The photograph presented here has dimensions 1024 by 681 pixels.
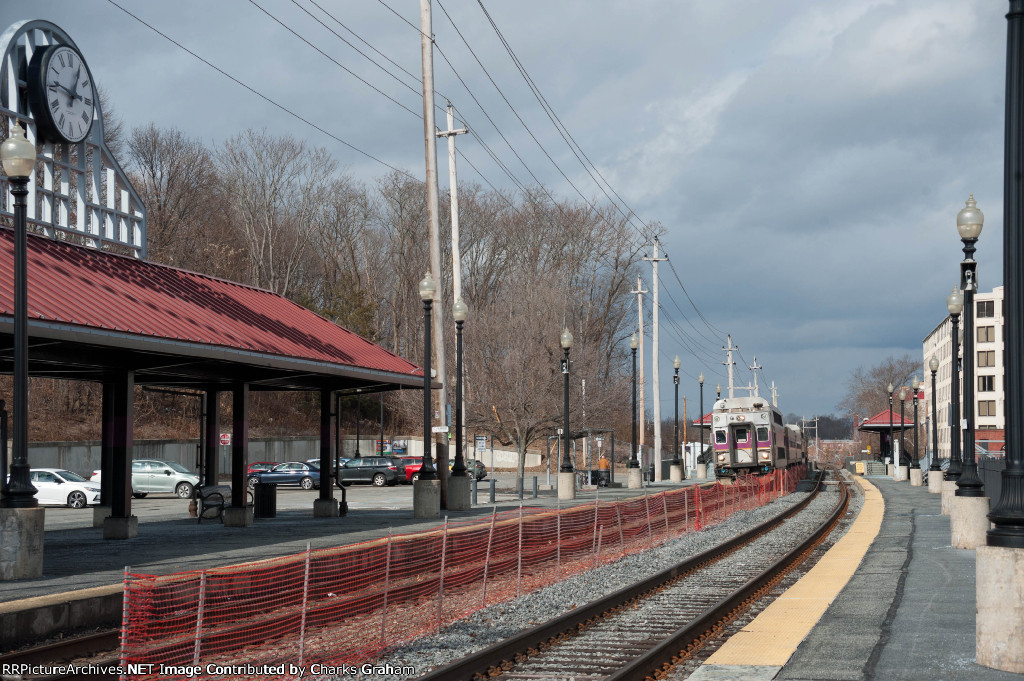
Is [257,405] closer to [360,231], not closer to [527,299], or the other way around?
[360,231]

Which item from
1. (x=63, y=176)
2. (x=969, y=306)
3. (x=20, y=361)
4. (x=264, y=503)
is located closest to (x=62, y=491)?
(x=264, y=503)

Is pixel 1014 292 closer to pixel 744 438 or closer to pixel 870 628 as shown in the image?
pixel 870 628

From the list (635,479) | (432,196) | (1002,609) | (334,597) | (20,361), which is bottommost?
(635,479)

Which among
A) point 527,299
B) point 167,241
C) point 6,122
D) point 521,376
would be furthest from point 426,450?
point 167,241

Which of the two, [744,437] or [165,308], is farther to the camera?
[744,437]

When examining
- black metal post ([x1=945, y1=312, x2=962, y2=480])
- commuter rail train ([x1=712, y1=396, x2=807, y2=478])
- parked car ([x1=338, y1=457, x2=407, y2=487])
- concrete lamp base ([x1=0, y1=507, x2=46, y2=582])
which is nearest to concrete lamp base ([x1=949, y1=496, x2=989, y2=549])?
black metal post ([x1=945, y1=312, x2=962, y2=480])

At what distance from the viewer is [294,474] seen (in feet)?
170

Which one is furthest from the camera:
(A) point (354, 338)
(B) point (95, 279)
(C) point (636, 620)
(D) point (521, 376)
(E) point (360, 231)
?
(E) point (360, 231)

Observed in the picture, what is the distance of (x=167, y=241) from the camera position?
66.9 m

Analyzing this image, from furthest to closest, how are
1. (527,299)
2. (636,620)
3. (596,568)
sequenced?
(527,299) → (596,568) → (636,620)

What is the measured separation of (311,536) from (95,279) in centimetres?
624

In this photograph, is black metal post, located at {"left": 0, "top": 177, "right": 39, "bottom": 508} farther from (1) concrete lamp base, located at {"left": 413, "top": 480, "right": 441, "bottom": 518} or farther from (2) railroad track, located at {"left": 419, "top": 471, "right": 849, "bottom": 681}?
(1) concrete lamp base, located at {"left": 413, "top": 480, "right": 441, "bottom": 518}

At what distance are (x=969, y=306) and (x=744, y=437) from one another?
1073 inches

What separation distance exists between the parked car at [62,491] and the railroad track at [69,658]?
89.9ft
